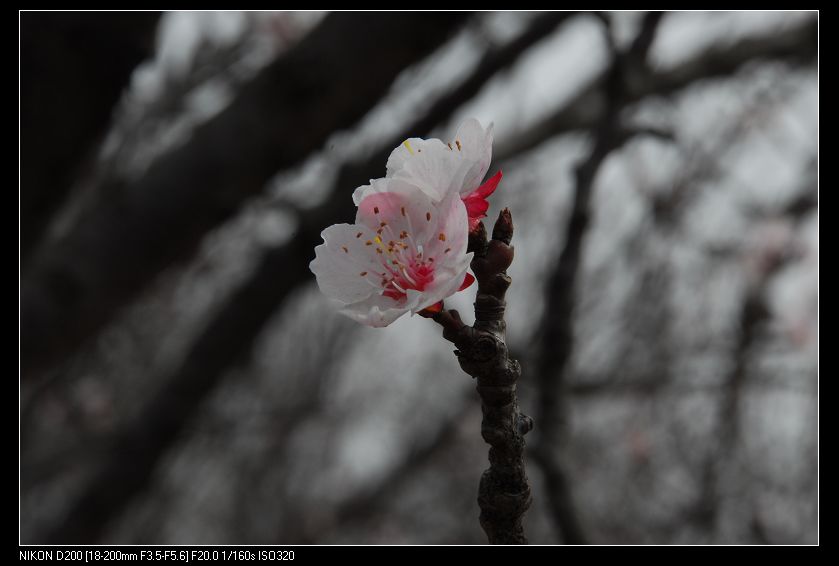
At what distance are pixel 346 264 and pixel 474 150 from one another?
0.69ft

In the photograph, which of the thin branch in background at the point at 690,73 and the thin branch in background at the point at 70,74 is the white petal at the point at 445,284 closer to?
the thin branch in background at the point at 70,74

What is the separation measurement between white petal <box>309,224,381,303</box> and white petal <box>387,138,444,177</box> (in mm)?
87

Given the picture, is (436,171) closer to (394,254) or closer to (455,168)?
(455,168)

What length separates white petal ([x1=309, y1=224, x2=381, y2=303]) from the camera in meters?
0.84

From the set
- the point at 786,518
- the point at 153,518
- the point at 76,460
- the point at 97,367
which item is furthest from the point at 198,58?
the point at 786,518

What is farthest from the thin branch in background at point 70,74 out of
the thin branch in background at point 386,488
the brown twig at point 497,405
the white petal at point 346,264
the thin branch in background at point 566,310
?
the thin branch in background at point 386,488

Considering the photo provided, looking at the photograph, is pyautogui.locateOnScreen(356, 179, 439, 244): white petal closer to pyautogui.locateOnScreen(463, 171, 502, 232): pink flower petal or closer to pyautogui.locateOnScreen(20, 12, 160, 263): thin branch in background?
pyautogui.locateOnScreen(463, 171, 502, 232): pink flower petal

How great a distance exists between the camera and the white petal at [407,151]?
29.4 inches

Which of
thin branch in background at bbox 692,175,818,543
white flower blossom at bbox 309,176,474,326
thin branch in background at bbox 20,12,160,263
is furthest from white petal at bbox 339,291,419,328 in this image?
thin branch in background at bbox 692,175,818,543

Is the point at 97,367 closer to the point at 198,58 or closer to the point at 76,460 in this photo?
the point at 76,460

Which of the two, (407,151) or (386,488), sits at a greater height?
(407,151)

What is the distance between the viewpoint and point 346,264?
2.79ft

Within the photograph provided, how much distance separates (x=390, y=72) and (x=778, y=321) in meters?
3.04

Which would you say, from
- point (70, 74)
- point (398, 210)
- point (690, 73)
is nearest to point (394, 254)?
point (398, 210)
